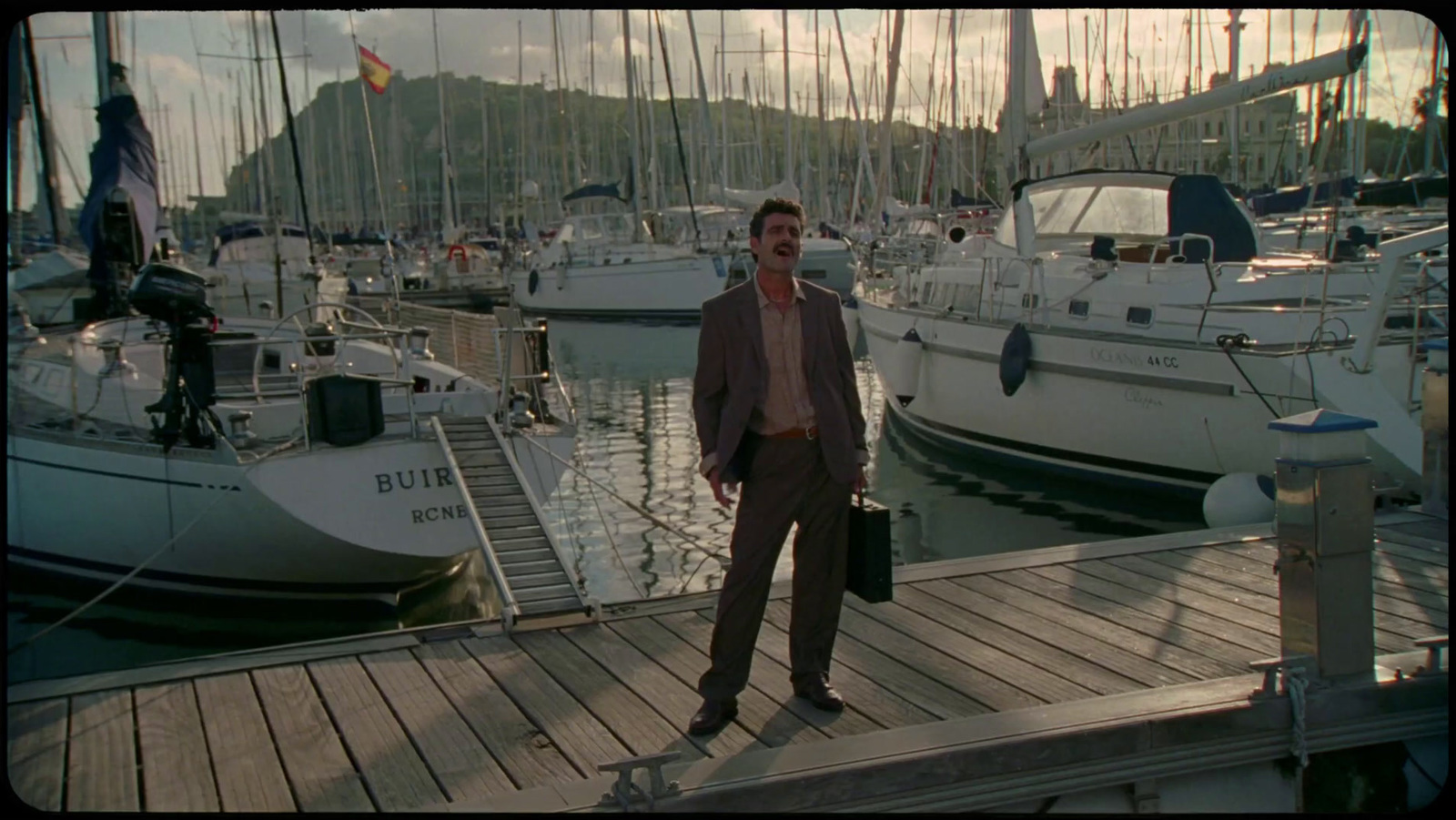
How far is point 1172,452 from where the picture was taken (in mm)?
13359

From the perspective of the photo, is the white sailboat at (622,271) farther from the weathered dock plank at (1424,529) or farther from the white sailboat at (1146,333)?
the weathered dock plank at (1424,529)

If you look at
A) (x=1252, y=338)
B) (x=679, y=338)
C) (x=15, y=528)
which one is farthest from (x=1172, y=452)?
(x=679, y=338)

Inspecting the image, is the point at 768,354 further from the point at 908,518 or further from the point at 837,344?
A: the point at 908,518

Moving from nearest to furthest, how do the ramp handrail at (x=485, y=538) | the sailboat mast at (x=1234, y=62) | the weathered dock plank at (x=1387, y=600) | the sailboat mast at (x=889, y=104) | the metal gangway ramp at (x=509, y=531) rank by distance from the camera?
the weathered dock plank at (x=1387, y=600) < the ramp handrail at (x=485, y=538) < the metal gangway ramp at (x=509, y=531) < the sailboat mast at (x=889, y=104) < the sailboat mast at (x=1234, y=62)

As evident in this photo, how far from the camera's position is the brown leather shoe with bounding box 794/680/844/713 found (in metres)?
4.79

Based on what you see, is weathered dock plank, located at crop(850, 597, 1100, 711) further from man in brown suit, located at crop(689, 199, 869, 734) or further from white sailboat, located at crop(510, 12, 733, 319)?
white sailboat, located at crop(510, 12, 733, 319)

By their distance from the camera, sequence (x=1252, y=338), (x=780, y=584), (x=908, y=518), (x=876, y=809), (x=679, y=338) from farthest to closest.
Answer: (x=679, y=338)
(x=908, y=518)
(x=1252, y=338)
(x=780, y=584)
(x=876, y=809)

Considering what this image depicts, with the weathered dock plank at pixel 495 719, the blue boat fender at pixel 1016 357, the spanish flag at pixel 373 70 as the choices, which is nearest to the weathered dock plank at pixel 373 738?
the weathered dock plank at pixel 495 719

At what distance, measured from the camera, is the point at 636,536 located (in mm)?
Answer: 14109

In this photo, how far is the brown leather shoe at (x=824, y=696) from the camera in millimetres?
4793

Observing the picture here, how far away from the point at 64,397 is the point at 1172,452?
34.8ft

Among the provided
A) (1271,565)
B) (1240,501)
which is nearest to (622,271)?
(1240,501)

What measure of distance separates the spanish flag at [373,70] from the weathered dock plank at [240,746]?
2319 cm

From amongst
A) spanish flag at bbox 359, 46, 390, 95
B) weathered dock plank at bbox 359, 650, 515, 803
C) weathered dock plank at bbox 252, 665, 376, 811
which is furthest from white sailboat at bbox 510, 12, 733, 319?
weathered dock plank at bbox 252, 665, 376, 811
